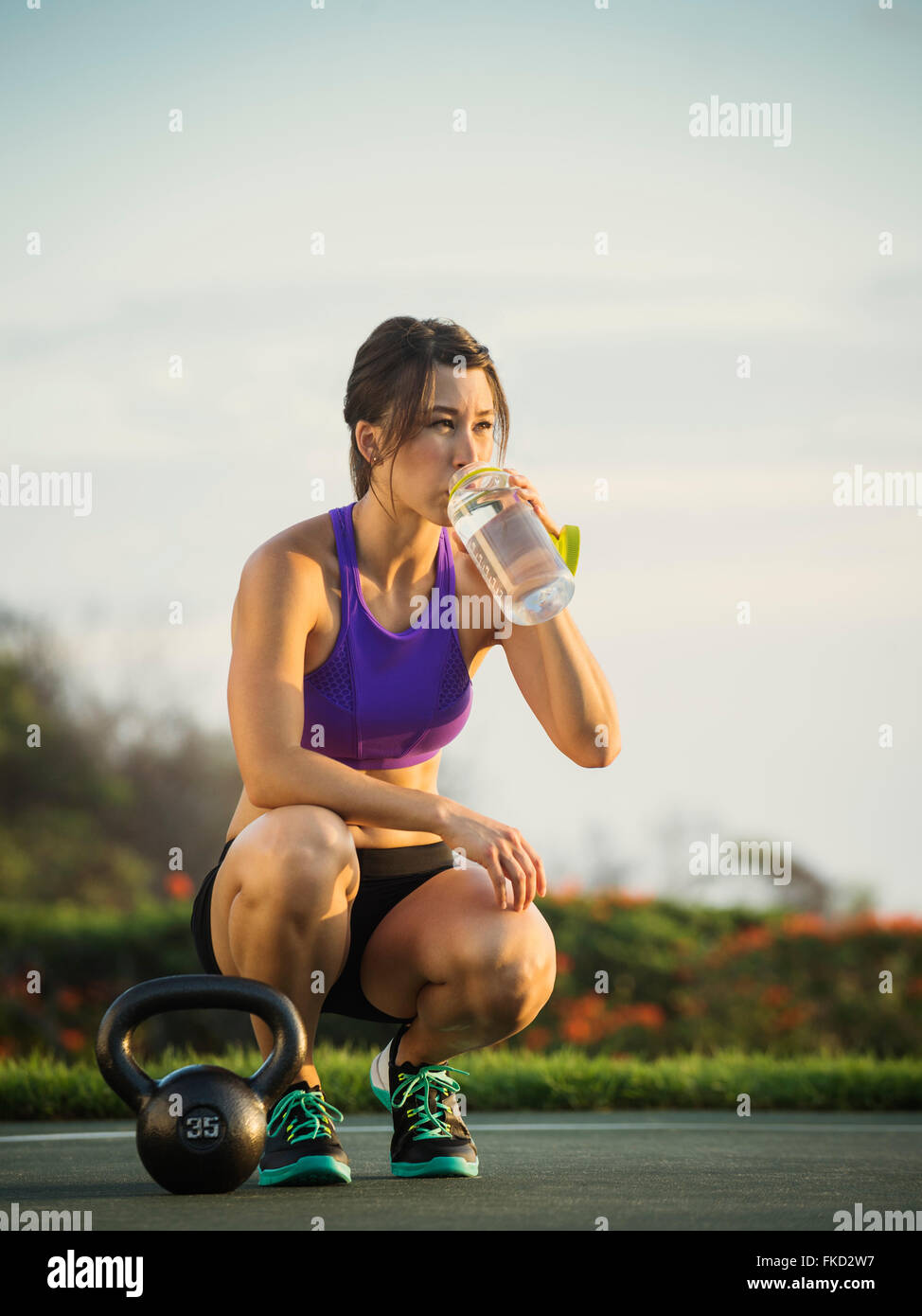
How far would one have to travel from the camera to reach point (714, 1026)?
730 centimetres

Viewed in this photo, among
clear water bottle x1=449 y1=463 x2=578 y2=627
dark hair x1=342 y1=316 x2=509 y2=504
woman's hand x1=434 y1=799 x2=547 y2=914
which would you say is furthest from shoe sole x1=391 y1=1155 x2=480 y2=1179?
dark hair x1=342 y1=316 x2=509 y2=504

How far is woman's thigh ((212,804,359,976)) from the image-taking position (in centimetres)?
260

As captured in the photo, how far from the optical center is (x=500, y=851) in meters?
2.58

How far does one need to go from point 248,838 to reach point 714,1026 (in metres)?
5.14

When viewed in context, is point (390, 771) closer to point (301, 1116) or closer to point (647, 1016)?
point (301, 1116)

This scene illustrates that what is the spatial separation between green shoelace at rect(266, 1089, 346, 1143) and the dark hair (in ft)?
4.09

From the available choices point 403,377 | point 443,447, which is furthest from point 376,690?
point 403,377

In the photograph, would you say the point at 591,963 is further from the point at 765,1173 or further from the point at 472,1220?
the point at 472,1220

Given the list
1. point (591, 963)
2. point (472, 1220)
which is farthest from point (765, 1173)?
point (591, 963)

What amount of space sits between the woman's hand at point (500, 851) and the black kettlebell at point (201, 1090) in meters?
Answer: 0.42

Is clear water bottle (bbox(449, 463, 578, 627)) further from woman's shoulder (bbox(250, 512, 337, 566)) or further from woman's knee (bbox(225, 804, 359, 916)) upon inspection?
woman's knee (bbox(225, 804, 359, 916))

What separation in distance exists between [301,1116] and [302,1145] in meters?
0.05
